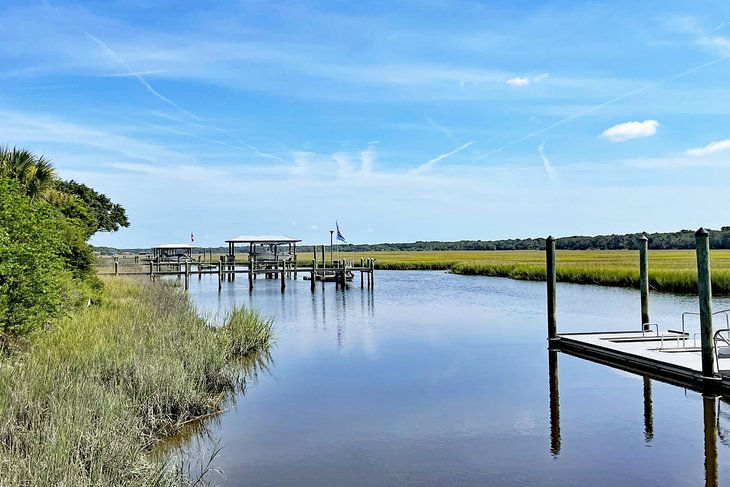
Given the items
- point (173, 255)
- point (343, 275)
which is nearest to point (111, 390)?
point (343, 275)

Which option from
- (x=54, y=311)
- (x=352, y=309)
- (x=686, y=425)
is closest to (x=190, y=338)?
(x=54, y=311)

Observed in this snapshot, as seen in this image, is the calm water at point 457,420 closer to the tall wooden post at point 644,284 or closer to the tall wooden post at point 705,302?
the tall wooden post at point 705,302

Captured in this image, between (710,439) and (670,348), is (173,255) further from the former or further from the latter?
(710,439)

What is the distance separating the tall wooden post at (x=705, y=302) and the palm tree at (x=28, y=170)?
15911mm

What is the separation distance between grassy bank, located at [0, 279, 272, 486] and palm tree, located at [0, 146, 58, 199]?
521cm

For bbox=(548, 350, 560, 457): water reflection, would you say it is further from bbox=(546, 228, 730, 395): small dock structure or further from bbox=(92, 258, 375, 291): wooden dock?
bbox=(92, 258, 375, 291): wooden dock

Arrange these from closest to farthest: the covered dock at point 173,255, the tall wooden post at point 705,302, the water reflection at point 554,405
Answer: the water reflection at point 554,405 → the tall wooden post at point 705,302 → the covered dock at point 173,255

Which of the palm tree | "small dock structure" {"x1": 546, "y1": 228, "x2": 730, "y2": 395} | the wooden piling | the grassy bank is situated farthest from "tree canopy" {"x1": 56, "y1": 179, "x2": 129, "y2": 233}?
"small dock structure" {"x1": 546, "y1": 228, "x2": 730, "y2": 395}

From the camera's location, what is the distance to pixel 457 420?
9.04 metres

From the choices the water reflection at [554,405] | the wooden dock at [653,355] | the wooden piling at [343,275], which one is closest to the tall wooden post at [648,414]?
the wooden dock at [653,355]

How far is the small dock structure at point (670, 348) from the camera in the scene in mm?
9930

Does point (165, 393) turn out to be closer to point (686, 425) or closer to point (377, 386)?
point (377, 386)

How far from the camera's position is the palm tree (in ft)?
57.8

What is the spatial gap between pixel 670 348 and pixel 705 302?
8.22ft
